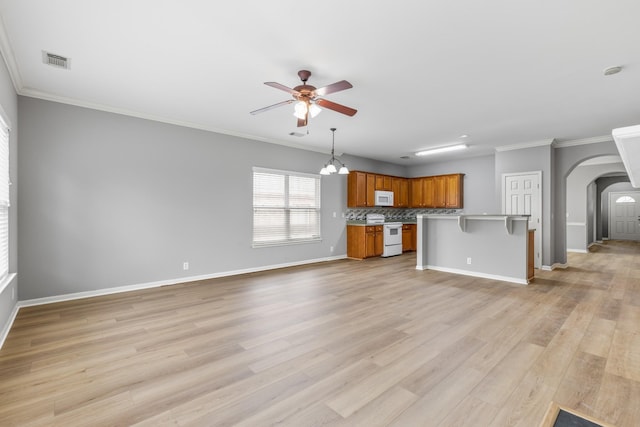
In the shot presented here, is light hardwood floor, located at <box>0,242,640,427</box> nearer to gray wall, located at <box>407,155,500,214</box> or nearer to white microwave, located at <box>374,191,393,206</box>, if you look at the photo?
gray wall, located at <box>407,155,500,214</box>

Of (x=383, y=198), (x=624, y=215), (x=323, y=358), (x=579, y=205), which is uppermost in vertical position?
(x=383, y=198)

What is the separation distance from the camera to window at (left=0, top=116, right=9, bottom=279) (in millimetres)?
3086

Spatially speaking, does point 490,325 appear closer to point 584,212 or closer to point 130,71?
point 130,71

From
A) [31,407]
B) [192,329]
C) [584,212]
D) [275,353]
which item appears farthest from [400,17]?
[584,212]

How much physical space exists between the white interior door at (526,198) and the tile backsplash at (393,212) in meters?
1.89

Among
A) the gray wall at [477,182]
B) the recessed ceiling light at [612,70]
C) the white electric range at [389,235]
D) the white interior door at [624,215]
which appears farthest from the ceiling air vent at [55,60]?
the white interior door at [624,215]

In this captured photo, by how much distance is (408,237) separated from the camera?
8820 mm

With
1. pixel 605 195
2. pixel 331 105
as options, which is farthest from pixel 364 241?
pixel 605 195

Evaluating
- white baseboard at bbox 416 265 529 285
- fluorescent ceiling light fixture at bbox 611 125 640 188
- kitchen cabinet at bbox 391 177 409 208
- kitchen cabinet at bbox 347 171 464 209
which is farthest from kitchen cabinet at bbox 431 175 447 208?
fluorescent ceiling light fixture at bbox 611 125 640 188

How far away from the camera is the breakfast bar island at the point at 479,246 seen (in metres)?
5.11

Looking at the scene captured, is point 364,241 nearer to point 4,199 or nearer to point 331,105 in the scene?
point 331,105

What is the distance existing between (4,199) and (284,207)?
13.8 feet

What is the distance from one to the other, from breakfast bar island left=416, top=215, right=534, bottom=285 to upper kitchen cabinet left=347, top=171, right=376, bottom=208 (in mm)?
1917

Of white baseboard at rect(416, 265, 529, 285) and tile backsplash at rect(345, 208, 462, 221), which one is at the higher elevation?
tile backsplash at rect(345, 208, 462, 221)
